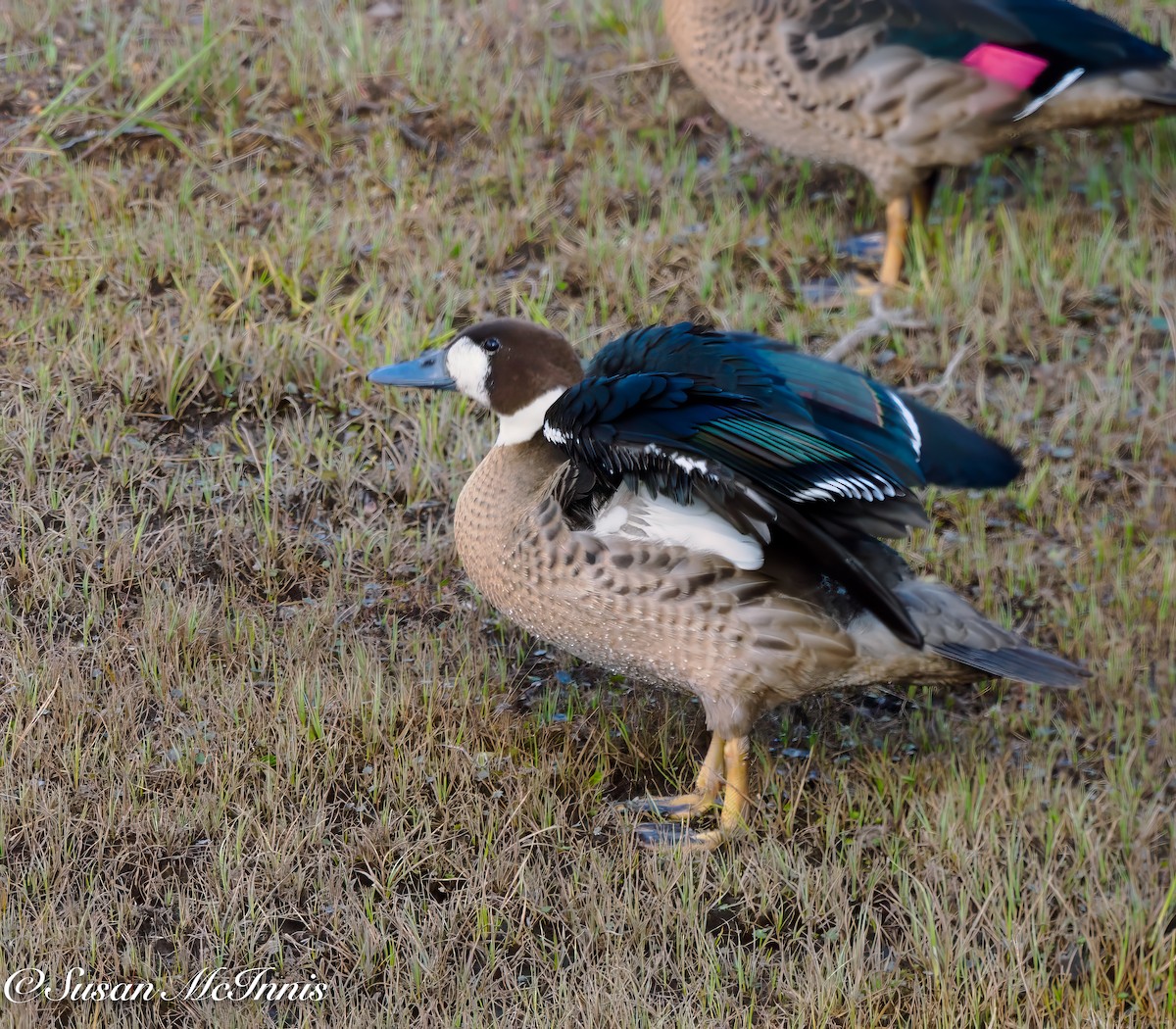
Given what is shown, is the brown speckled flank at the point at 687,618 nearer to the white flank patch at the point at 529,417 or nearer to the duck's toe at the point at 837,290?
the white flank patch at the point at 529,417

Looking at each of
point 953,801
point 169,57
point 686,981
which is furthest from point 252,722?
point 169,57

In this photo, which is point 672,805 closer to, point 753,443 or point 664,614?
point 664,614

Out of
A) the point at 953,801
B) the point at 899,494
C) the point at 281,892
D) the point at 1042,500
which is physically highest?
the point at 899,494

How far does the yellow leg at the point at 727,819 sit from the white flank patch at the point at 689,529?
491 mm

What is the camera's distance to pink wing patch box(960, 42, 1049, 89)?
17.0ft

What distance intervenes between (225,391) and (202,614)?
992 millimetres

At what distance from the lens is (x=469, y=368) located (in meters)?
4.04

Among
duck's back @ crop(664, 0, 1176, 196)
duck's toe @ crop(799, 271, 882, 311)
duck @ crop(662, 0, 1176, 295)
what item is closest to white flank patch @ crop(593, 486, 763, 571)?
duck's toe @ crop(799, 271, 882, 311)

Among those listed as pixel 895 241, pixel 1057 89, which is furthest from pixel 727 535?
pixel 1057 89

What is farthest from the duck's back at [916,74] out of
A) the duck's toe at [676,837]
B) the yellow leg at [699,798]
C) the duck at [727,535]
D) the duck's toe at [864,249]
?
the duck's toe at [676,837]

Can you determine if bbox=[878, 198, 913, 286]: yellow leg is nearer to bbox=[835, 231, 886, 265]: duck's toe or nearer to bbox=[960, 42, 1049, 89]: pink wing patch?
bbox=[835, 231, 886, 265]: duck's toe

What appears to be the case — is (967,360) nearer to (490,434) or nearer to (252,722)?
(490,434)

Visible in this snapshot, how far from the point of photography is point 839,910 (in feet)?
11.5

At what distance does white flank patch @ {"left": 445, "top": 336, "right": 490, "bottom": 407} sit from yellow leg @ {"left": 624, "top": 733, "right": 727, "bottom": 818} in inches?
45.1
